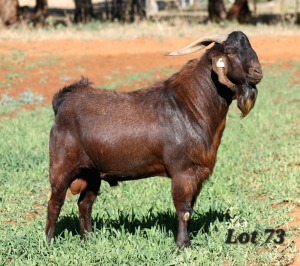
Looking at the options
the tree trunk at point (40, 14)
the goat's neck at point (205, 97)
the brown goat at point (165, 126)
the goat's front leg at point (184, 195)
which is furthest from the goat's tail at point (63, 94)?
the tree trunk at point (40, 14)

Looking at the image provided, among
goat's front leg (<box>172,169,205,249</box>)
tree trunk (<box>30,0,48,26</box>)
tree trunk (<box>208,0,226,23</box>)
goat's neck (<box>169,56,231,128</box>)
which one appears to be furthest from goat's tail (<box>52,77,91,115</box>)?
tree trunk (<box>208,0,226,23</box>)

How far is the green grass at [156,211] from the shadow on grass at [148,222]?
1cm

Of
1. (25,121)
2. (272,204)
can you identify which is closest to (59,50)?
(25,121)

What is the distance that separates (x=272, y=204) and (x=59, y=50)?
16.4 meters

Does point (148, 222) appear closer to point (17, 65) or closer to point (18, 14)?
point (17, 65)

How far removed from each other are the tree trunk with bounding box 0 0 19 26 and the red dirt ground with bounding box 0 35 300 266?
14.5 feet

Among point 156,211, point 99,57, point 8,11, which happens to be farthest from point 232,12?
point 156,211

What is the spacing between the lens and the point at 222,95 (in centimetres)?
645

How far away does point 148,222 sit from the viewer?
733 centimetres

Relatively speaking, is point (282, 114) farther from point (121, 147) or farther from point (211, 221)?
point (121, 147)

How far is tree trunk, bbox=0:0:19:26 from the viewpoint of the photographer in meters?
28.6

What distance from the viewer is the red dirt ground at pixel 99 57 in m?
19.5

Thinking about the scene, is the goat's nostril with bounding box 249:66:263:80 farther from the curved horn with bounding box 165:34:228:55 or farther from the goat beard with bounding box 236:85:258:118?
the curved horn with bounding box 165:34:228:55

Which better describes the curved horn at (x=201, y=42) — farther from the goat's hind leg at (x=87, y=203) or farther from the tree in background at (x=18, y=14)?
the tree in background at (x=18, y=14)
